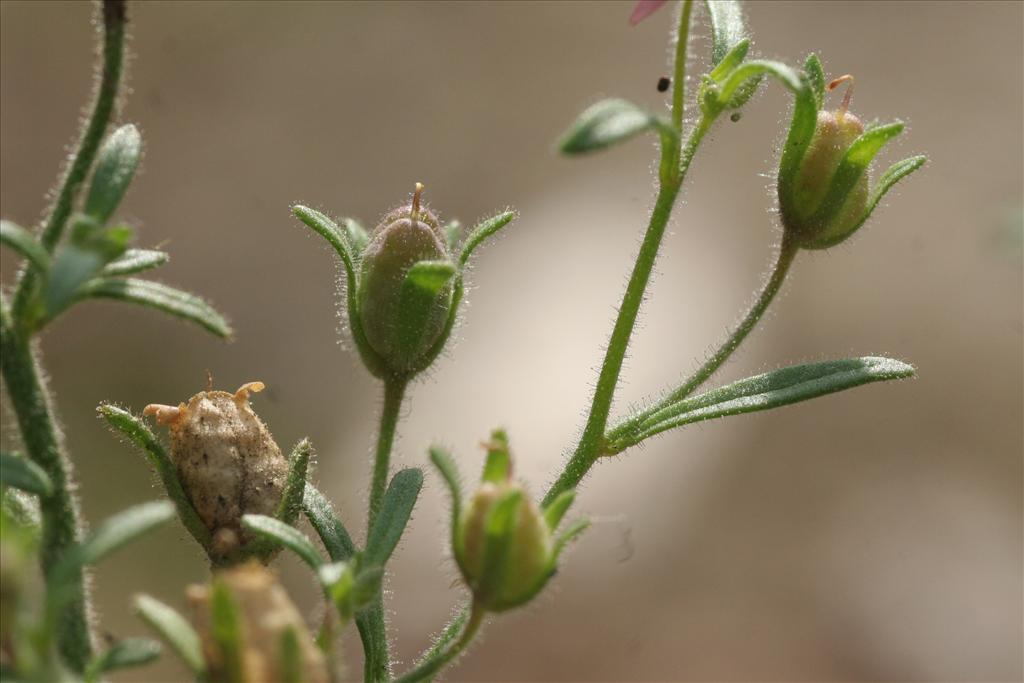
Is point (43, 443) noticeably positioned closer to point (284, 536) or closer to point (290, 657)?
point (284, 536)

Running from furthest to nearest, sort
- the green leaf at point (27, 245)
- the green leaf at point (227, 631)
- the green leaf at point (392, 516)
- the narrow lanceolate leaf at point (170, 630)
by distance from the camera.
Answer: the green leaf at point (392, 516) → the green leaf at point (27, 245) → the narrow lanceolate leaf at point (170, 630) → the green leaf at point (227, 631)

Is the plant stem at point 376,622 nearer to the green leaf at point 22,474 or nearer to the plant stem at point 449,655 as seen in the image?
the plant stem at point 449,655

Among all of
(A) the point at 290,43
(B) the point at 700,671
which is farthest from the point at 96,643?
(A) the point at 290,43

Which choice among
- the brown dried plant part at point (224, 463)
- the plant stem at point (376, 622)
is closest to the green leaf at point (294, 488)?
the brown dried plant part at point (224, 463)

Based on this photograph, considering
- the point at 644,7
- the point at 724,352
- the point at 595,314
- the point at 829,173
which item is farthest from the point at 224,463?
the point at 595,314

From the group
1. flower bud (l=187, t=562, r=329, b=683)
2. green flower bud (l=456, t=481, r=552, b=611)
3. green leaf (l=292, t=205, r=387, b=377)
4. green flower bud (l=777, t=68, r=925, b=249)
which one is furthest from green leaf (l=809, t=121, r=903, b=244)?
flower bud (l=187, t=562, r=329, b=683)

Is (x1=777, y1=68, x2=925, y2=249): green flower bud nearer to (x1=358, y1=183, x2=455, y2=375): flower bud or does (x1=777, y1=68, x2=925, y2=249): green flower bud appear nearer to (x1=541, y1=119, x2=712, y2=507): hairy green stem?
(x1=541, y1=119, x2=712, y2=507): hairy green stem
